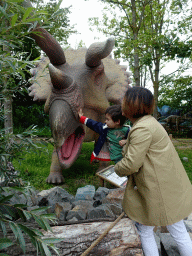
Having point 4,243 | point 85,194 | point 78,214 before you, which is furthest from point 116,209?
point 4,243

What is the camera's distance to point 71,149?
3.14 m

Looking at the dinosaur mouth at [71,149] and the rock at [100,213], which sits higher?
the dinosaur mouth at [71,149]

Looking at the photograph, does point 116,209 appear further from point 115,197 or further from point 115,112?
point 115,112

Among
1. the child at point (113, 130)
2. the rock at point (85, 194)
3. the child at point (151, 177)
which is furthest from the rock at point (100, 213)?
the child at point (113, 130)

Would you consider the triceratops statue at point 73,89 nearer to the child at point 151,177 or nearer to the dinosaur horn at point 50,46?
the dinosaur horn at point 50,46

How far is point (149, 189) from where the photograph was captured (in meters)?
1.60

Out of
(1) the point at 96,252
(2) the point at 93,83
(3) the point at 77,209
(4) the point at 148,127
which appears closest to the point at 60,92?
(2) the point at 93,83

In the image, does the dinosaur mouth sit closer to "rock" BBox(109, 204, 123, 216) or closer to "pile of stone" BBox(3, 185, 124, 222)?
"pile of stone" BBox(3, 185, 124, 222)

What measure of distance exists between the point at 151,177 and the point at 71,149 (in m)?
1.71

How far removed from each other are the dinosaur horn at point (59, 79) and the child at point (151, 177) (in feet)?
4.00

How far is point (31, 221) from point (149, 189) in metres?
1.04

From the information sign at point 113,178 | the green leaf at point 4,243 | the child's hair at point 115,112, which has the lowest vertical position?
the information sign at point 113,178

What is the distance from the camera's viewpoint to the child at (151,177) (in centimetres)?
157

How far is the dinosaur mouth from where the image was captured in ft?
9.73
